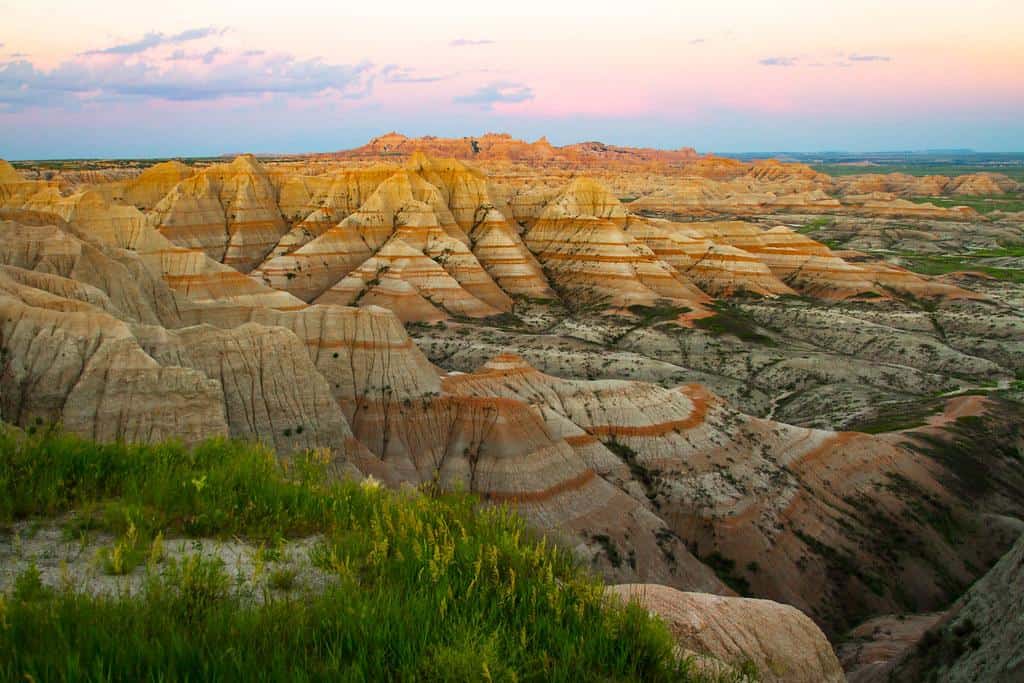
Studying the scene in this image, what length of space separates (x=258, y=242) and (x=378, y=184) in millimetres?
21625

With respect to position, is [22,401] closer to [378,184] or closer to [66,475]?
[66,475]

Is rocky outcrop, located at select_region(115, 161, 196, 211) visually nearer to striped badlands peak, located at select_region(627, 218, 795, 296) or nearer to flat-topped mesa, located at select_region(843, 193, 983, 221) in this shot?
striped badlands peak, located at select_region(627, 218, 795, 296)

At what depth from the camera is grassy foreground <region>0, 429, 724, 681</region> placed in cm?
354

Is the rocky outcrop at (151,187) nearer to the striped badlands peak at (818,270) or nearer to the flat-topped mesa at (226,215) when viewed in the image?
the flat-topped mesa at (226,215)

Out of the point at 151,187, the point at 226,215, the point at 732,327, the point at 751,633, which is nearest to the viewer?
the point at 751,633

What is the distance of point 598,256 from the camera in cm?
9162

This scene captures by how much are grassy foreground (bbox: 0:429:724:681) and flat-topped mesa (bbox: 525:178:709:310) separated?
75.9 m

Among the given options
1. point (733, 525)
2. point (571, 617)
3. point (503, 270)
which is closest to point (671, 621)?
point (571, 617)

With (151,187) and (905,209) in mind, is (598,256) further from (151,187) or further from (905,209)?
(905,209)

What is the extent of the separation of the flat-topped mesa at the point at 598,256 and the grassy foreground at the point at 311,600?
75.9 meters

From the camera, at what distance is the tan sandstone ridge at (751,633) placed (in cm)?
838

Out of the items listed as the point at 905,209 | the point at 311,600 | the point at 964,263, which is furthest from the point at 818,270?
the point at 905,209

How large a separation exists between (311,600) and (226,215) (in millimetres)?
96745

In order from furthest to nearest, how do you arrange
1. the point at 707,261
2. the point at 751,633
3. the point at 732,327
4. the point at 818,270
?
the point at 707,261 < the point at 818,270 < the point at 732,327 < the point at 751,633
